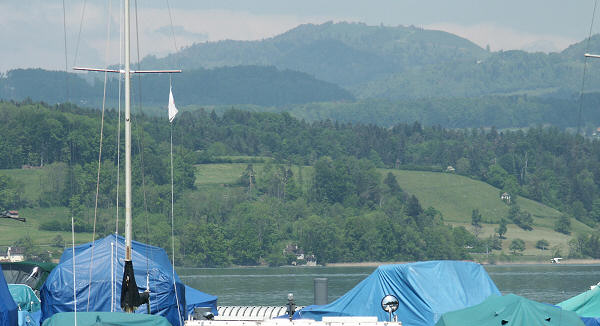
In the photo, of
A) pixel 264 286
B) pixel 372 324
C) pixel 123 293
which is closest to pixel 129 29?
pixel 123 293

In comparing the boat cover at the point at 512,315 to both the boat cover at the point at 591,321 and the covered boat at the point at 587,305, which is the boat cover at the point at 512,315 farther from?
the covered boat at the point at 587,305

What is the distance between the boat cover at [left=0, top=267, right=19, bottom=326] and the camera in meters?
33.8

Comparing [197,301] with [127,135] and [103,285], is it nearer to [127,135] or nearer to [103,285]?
[103,285]

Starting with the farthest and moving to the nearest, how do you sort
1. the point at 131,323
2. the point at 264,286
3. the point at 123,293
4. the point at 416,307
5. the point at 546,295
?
the point at 264,286 → the point at 546,295 → the point at 416,307 → the point at 123,293 → the point at 131,323

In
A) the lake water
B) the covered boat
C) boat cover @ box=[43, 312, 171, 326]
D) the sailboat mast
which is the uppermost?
the sailboat mast

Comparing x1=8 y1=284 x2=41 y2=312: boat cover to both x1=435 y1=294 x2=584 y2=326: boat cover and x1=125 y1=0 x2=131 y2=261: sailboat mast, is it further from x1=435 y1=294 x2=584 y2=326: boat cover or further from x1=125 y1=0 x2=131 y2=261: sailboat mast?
x1=435 y1=294 x2=584 y2=326: boat cover

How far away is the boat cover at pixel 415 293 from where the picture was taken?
127 feet

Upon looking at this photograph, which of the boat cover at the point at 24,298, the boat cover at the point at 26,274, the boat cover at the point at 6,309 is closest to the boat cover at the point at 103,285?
the boat cover at the point at 24,298

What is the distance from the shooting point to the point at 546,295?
350 feet

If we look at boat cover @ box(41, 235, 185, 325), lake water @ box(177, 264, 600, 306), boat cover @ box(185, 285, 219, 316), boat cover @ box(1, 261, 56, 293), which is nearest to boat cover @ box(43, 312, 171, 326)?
boat cover @ box(41, 235, 185, 325)

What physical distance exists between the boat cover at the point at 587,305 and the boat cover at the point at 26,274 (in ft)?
77.5

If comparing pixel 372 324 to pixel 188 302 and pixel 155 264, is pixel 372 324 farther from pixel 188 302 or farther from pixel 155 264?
pixel 188 302

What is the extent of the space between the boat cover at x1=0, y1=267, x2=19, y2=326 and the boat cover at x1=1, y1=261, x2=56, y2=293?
38.4 feet

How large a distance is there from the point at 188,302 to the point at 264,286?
282ft
